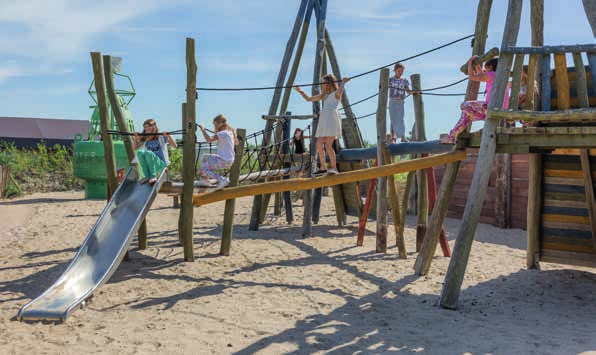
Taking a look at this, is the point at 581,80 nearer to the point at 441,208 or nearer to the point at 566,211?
the point at 441,208

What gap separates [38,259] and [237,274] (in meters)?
2.89

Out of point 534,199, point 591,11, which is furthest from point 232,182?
point 591,11

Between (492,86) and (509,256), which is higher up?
(492,86)

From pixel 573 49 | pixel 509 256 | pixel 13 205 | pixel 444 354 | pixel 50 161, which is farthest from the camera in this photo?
pixel 50 161

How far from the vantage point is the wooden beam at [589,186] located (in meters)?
7.36

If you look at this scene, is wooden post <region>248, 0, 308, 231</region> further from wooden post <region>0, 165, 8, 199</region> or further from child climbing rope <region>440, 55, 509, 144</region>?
wooden post <region>0, 165, 8, 199</region>

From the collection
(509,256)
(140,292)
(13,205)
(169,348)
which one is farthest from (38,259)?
(13,205)

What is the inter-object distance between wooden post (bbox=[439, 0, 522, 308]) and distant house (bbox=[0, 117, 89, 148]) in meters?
29.5

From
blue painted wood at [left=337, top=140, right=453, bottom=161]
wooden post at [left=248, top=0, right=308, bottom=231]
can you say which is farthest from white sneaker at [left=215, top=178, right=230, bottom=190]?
wooden post at [left=248, top=0, right=308, bottom=231]

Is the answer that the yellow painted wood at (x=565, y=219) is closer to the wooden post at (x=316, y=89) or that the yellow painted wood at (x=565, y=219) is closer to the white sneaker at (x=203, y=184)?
the wooden post at (x=316, y=89)

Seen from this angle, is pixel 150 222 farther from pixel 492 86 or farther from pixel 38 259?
pixel 492 86

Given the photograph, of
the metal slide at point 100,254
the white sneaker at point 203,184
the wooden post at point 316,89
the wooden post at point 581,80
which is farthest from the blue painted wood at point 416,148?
the metal slide at point 100,254

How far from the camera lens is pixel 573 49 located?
5895mm

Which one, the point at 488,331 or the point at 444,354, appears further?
the point at 488,331
